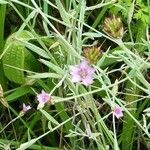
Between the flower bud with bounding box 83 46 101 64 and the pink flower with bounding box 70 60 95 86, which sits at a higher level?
the flower bud with bounding box 83 46 101 64

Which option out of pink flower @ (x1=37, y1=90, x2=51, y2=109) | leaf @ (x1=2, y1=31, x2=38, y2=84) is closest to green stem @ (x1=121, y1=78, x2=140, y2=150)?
leaf @ (x1=2, y1=31, x2=38, y2=84)

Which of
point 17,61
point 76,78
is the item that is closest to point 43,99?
point 76,78

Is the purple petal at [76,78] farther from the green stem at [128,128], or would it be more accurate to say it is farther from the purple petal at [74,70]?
the green stem at [128,128]

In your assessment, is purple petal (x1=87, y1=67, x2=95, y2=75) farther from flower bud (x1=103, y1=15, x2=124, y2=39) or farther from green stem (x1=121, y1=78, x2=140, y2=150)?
green stem (x1=121, y1=78, x2=140, y2=150)

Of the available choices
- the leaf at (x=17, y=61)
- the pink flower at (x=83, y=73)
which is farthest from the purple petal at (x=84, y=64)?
the leaf at (x=17, y=61)

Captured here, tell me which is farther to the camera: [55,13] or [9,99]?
[55,13]

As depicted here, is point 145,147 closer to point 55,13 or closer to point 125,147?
point 125,147

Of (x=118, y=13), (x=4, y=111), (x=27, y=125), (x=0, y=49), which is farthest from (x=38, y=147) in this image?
(x=118, y=13)

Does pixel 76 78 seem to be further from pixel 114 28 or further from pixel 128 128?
pixel 128 128
